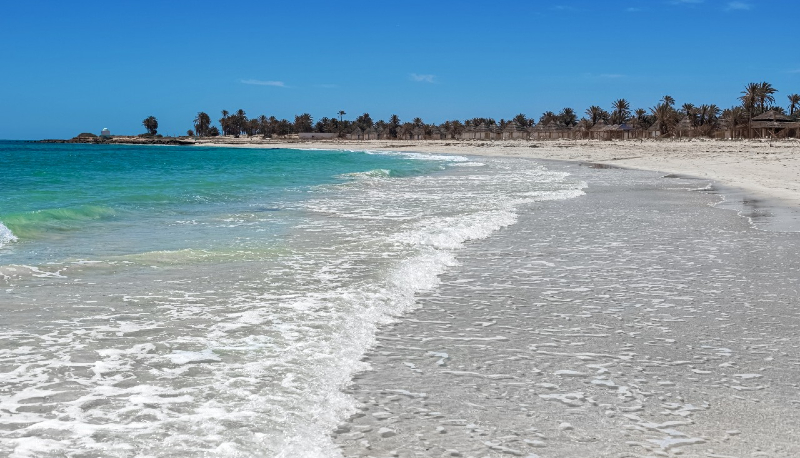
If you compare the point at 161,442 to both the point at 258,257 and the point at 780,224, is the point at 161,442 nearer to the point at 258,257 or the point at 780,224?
the point at 258,257

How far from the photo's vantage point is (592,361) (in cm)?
A: 479

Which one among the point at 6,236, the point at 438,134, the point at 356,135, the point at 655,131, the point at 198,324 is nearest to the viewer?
the point at 198,324

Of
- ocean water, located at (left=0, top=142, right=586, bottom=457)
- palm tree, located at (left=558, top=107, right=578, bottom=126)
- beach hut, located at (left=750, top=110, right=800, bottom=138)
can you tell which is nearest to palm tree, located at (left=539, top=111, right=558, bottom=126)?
palm tree, located at (left=558, top=107, right=578, bottom=126)

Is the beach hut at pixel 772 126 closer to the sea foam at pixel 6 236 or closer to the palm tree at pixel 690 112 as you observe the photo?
the palm tree at pixel 690 112

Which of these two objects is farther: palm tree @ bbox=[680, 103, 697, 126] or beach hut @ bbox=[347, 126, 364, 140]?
beach hut @ bbox=[347, 126, 364, 140]

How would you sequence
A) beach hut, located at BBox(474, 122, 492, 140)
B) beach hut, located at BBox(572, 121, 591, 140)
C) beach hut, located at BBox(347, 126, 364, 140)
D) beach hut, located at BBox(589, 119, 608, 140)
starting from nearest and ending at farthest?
beach hut, located at BBox(589, 119, 608, 140) → beach hut, located at BBox(572, 121, 591, 140) → beach hut, located at BBox(474, 122, 492, 140) → beach hut, located at BBox(347, 126, 364, 140)

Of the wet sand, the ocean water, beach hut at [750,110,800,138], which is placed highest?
beach hut at [750,110,800,138]

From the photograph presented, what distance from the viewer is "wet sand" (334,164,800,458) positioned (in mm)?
3574

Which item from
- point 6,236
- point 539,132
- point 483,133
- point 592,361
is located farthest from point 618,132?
point 592,361

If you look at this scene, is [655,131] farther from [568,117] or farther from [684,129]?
[568,117]

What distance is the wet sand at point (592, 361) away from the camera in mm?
3574

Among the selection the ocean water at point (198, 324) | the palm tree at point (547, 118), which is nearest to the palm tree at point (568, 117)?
the palm tree at point (547, 118)

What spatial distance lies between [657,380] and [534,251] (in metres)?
5.13

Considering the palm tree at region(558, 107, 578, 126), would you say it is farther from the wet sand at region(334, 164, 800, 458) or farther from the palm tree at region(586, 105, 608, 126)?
the wet sand at region(334, 164, 800, 458)
